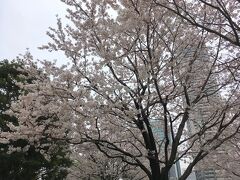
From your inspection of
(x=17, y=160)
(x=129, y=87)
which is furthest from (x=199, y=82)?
(x=17, y=160)

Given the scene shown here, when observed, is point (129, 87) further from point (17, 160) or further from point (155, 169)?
point (17, 160)

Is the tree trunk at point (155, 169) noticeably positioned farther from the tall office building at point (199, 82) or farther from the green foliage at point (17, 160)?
the green foliage at point (17, 160)

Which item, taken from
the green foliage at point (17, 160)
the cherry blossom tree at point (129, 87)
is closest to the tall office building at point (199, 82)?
the cherry blossom tree at point (129, 87)

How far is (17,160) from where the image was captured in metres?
13.9

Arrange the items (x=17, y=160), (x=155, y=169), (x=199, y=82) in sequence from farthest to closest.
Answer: (x=17, y=160) → (x=199, y=82) → (x=155, y=169)

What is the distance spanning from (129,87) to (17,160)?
8117mm

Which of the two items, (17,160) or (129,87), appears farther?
(17,160)

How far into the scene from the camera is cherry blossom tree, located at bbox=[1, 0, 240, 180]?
22.4ft

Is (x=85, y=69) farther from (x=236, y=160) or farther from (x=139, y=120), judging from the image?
(x=236, y=160)

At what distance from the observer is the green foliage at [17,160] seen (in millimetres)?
13727

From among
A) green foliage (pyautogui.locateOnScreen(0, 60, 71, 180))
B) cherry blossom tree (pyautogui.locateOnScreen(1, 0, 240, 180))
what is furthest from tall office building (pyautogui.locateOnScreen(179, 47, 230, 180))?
green foliage (pyautogui.locateOnScreen(0, 60, 71, 180))

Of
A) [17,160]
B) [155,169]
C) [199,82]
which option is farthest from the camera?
[17,160]

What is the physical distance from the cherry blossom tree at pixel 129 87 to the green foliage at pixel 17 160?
582 centimetres

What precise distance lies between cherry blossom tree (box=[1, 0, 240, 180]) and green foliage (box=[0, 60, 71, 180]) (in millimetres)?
5824
